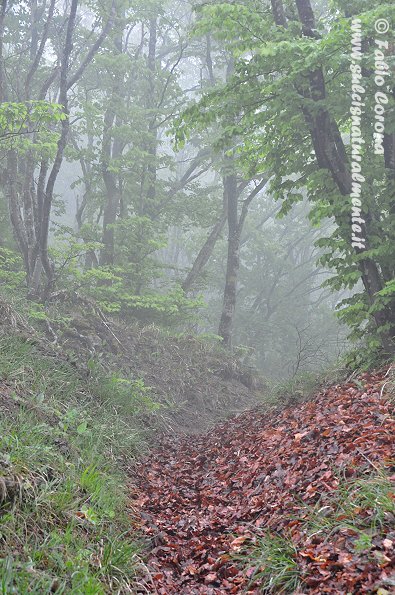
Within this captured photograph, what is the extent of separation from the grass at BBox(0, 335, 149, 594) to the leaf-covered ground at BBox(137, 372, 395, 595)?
373mm

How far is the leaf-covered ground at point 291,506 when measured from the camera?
10.8ft

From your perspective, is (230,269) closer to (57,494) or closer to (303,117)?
(303,117)

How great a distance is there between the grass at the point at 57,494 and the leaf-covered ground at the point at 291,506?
1.22 feet

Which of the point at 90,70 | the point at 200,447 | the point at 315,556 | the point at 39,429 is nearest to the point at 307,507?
the point at 315,556

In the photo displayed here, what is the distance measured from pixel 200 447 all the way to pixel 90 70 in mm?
14609

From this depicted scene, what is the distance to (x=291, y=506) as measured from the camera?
14.1 ft

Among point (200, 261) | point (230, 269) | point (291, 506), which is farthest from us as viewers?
point (200, 261)

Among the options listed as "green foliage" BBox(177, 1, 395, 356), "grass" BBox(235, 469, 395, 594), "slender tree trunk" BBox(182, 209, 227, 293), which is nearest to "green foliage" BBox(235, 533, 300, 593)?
"grass" BBox(235, 469, 395, 594)

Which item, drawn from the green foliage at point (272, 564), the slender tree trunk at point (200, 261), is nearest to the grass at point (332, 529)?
the green foliage at point (272, 564)

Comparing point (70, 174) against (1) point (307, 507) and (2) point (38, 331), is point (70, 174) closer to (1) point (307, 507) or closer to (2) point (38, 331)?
(2) point (38, 331)

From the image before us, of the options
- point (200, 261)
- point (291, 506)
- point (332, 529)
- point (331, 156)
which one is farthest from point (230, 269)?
point (332, 529)

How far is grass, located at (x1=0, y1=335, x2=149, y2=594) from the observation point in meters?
3.18

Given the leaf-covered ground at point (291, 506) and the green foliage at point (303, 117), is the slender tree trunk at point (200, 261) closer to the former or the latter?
the green foliage at point (303, 117)

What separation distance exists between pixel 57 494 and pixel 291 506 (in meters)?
1.87
